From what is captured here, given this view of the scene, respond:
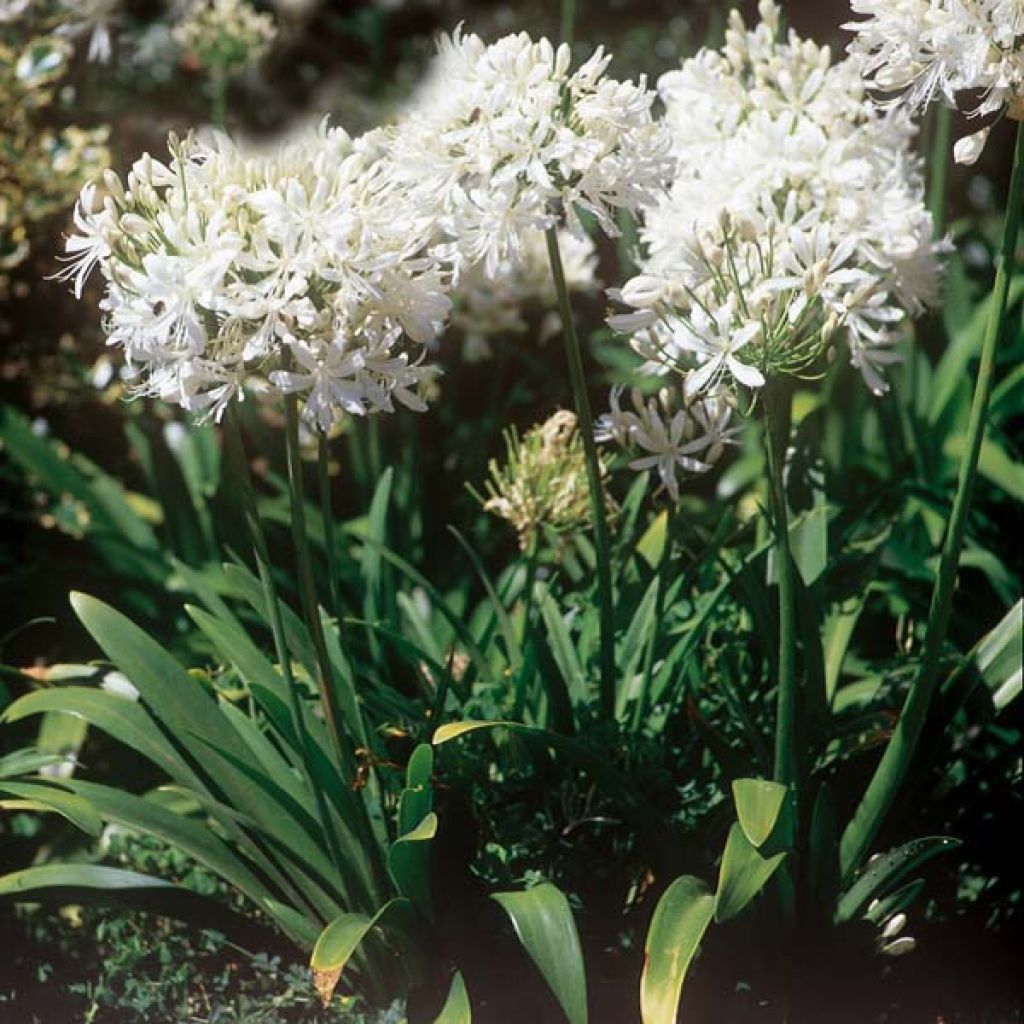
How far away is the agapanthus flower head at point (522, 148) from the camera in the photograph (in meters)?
2.05

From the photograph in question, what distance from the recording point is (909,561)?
3.14 m

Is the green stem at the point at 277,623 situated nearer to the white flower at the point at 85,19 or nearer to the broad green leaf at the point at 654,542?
the broad green leaf at the point at 654,542

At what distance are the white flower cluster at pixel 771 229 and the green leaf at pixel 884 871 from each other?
0.67m

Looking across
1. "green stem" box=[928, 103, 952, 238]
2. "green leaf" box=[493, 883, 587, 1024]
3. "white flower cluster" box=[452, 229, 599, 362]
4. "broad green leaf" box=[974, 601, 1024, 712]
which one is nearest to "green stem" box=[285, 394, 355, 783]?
"green leaf" box=[493, 883, 587, 1024]

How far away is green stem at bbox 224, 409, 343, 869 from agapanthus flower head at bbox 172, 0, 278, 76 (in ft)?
7.48

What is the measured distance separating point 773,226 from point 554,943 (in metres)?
1.08

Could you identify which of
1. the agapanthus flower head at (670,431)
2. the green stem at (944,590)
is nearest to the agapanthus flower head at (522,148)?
the agapanthus flower head at (670,431)

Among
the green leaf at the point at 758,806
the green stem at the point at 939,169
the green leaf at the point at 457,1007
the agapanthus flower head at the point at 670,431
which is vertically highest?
the green stem at the point at 939,169

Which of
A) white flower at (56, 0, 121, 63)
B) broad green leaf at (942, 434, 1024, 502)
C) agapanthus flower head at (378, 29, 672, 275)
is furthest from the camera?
white flower at (56, 0, 121, 63)

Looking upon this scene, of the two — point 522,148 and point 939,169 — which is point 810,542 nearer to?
point 522,148

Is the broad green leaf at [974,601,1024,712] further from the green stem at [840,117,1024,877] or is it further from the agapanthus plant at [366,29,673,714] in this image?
the agapanthus plant at [366,29,673,714]

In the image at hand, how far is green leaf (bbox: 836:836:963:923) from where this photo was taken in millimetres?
2182

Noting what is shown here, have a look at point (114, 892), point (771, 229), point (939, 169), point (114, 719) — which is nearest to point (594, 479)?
point (771, 229)

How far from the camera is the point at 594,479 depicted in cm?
221
